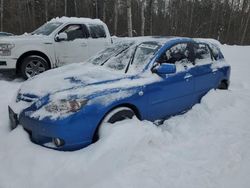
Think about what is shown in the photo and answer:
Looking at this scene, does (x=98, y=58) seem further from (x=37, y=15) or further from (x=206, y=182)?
(x=37, y=15)

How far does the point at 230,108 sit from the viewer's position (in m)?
5.98

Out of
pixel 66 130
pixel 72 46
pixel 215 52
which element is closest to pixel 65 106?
pixel 66 130

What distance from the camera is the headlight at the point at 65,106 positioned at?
12.7 ft

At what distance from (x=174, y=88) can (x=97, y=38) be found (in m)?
5.14

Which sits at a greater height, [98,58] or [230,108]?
[98,58]

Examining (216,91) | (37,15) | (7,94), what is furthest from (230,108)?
(37,15)

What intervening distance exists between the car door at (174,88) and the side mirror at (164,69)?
0.13m

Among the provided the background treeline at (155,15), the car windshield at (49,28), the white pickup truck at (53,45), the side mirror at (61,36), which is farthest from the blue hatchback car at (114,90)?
the background treeline at (155,15)

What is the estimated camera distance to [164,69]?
482 centimetres

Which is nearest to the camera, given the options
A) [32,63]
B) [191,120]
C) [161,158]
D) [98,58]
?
[161,158]

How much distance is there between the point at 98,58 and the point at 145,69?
116cm

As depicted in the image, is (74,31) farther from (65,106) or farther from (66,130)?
(66,130)

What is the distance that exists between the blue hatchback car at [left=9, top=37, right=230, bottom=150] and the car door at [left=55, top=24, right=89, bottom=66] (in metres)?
3.62

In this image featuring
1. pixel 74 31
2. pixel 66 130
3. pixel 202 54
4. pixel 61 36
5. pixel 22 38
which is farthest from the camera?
pixel 74 31
